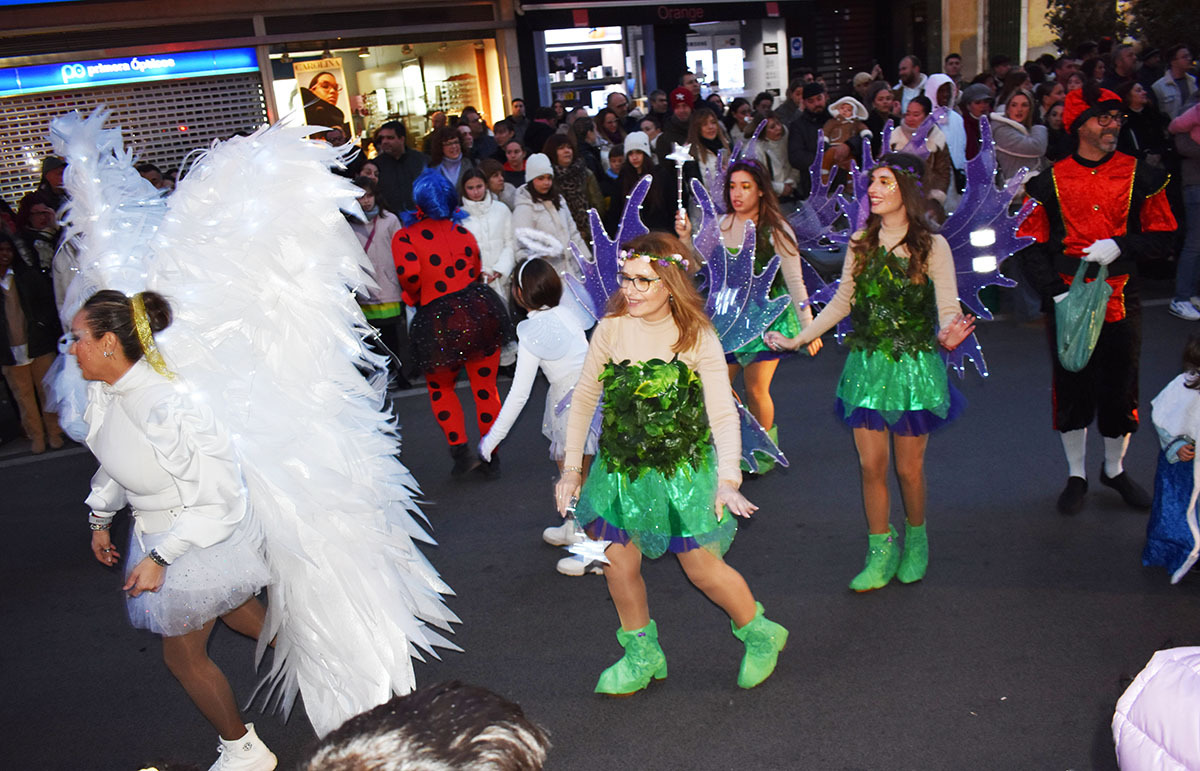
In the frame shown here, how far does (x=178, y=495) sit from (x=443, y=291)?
3.03 m

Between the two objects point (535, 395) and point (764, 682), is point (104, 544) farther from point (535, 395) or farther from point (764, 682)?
point (535, 395)

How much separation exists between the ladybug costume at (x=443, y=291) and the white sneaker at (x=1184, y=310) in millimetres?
5290

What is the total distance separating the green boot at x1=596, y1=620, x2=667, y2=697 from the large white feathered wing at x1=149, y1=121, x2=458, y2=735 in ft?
2.36

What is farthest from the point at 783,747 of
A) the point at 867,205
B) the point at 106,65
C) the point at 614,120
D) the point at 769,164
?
the point at 106,65

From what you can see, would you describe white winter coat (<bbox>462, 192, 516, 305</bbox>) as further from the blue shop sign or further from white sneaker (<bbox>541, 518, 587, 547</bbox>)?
the blue shop sign

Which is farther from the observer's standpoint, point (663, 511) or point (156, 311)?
point (663, 511)

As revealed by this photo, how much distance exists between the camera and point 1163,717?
1643mm

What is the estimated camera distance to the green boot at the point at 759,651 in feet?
12.3

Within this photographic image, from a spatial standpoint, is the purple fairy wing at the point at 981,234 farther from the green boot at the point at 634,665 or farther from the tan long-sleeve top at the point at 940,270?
the green boot at the point at 634,665

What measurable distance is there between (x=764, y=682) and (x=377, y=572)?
1.48m

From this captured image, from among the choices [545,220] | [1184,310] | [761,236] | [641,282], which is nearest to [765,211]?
[761,236]

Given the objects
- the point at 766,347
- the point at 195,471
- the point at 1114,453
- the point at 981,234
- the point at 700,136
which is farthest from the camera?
the point at 700,136

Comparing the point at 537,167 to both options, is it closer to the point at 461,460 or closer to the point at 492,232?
the point at 492,232

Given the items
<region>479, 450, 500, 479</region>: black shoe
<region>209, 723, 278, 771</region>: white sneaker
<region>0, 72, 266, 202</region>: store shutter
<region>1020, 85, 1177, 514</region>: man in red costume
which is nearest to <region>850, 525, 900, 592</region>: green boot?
<region>1020, 85, 1177, 514</region>: man in red costume
